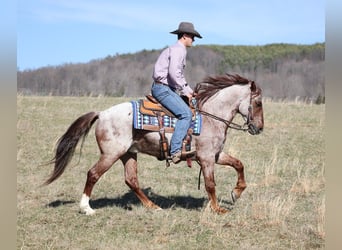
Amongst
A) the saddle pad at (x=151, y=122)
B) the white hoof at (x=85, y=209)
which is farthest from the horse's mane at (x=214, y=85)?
the white hoof at (x=85, y=209)

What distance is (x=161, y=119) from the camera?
22.1 ft

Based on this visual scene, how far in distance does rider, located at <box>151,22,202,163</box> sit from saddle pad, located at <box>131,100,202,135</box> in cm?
14

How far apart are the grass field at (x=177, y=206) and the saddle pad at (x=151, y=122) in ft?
A: 4.18

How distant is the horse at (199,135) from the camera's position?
6750mm

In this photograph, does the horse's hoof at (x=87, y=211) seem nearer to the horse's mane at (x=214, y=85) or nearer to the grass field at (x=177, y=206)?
Result: the grass field at (x=177, y=206)

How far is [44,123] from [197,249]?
12.1 m

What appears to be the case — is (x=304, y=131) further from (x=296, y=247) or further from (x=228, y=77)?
(x=296, y=247)

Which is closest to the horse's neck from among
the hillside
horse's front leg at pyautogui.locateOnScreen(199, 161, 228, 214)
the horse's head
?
the horse's head

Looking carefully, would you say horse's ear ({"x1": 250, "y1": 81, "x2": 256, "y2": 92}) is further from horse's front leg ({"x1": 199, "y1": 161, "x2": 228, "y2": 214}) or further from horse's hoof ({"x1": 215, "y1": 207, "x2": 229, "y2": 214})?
horse's hoof ({"x1": 215, "y1": 207, "x2": 229, "y2": 214})

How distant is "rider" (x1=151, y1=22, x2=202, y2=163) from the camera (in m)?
6.58

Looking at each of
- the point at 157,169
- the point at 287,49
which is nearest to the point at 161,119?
the point at 157,169

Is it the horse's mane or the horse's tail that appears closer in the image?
the horse's tail

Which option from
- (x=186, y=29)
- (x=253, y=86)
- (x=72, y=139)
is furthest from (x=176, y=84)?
(x=72, y=139)

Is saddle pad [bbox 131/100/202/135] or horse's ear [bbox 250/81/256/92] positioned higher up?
horse's ear [bbox 250/81/256/92]
